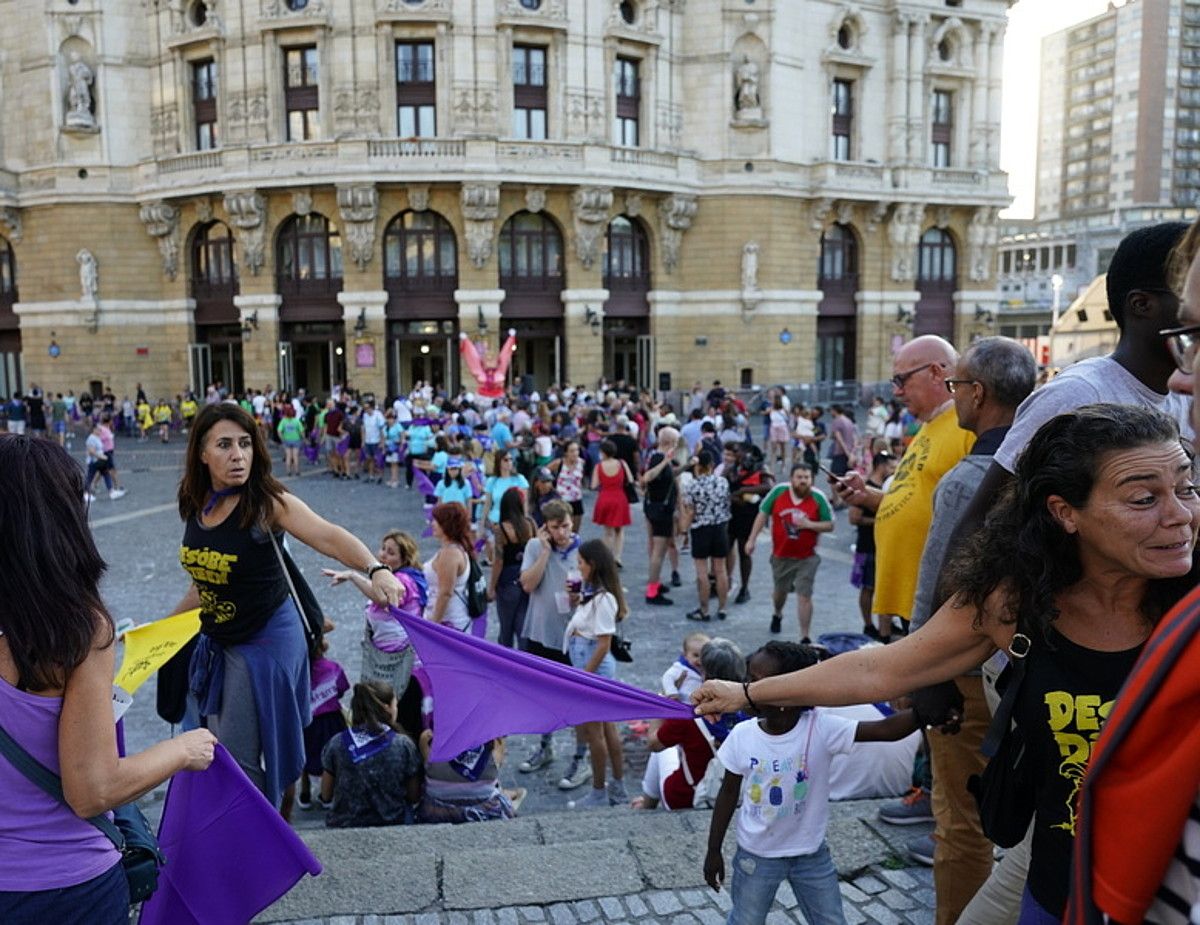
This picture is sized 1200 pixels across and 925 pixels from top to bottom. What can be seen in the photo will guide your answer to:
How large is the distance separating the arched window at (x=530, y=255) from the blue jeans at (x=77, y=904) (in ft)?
98.3

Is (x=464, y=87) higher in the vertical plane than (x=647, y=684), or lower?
higher

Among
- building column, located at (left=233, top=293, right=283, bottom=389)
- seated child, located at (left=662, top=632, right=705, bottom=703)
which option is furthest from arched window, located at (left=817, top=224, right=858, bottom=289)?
seated child, located at (left=662, top=632, right=705, bottom=703)

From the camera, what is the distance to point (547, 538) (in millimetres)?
6910

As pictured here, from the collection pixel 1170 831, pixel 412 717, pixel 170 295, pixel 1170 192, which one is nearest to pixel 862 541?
pixel 412 717

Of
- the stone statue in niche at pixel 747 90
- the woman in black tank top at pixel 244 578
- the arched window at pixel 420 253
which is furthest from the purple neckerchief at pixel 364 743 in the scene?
the stone statue in niche at pixel 747 90

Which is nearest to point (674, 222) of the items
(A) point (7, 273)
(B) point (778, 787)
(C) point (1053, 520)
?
(A) point (7, 273)

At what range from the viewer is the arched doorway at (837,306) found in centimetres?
3581

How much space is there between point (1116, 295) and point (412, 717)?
4.82 metres

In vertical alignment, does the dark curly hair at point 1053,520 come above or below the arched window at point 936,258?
below

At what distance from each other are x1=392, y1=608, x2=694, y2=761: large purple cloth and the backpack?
2.40m

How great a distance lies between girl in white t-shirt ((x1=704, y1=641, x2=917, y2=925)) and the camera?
3.43m

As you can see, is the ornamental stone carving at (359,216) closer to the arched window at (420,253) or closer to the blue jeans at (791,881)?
the arched window at (420,253)

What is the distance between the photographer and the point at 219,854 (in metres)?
3.40

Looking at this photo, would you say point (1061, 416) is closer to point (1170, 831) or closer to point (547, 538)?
point (1170, 831)
